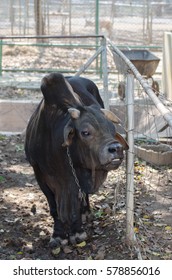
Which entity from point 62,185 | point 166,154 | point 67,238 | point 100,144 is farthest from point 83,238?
point 166,154

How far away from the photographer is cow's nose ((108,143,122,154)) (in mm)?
5043

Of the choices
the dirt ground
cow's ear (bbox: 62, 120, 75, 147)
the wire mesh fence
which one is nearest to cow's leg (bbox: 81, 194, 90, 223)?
the dirt ground

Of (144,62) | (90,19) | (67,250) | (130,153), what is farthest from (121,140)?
(90,19)

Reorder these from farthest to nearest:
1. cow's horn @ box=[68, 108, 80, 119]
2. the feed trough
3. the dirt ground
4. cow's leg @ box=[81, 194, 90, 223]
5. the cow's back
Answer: the feed trough, cow's leg @ box=[81, 194, 90, 223], the cow's back, the dirt ground, cow's horn @ box=[68, 108, 80, 119]

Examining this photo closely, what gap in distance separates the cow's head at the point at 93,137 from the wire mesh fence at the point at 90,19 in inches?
528

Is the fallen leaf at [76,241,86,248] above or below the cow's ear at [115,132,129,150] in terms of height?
below

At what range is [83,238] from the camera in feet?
20.0

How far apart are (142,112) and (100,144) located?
5.80 m

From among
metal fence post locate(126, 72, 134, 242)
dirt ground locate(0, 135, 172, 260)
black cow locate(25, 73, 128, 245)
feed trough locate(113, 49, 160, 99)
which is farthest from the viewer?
feed trough locate(113, 49, 160, 99)

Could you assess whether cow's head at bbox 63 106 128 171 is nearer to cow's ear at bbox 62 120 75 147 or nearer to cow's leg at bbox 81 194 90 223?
cow's ear at bbox 62 120 75 147

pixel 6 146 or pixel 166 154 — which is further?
pixel 6 146

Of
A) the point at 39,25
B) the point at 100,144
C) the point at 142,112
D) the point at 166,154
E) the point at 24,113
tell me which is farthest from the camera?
the point at 39,25

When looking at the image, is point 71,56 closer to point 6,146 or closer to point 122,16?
point 122,16

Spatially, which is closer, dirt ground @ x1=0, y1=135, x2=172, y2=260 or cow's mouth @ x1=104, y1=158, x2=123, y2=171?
cow's mouth @ x1=104, y1=158, x2=123, y2=171
